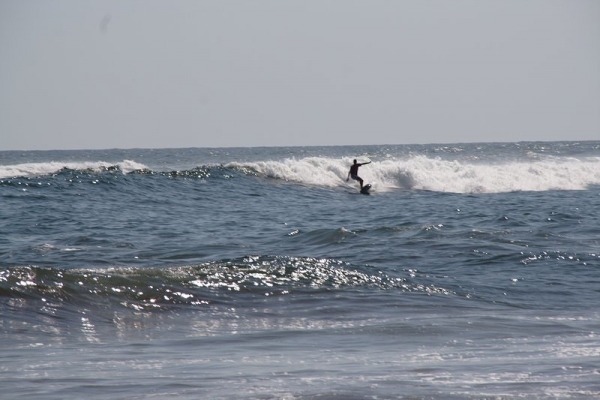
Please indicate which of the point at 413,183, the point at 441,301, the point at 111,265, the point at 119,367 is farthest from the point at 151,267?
the point at 413,183

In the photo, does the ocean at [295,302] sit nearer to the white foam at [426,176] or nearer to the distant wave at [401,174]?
the distant wave at [401,174]

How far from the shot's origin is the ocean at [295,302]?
20.8ft

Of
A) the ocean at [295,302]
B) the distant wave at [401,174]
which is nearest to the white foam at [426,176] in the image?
the distant wave at [401,174]

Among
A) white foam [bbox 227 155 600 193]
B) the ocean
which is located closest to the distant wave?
white foam [bbox 227 155 600 193]

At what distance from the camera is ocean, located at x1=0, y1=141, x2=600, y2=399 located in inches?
249

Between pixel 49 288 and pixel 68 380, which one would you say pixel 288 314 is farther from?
pixel 68 380

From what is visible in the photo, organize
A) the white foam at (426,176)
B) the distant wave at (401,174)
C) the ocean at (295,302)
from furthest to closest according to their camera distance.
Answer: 1. the white foam at (426,176)
2. the distant wave at (401,174)
3. the ocean at (295,302)

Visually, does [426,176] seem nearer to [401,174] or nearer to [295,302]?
[401,174]

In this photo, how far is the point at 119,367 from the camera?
6.75 meters

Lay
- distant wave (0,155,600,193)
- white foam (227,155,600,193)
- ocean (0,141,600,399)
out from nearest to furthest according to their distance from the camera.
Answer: ocean (0,141,600,399) → distant wave (0,155,600,193) → white foam (227,155,600,193)

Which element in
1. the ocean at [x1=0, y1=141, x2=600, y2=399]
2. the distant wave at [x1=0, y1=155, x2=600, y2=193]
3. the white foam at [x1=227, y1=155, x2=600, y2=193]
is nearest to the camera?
the ocean at [x1=0, y1=141, x2=600, y2=399]

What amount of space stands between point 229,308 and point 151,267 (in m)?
2.74

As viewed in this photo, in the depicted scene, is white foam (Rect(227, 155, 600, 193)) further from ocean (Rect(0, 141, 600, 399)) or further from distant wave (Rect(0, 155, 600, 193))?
ocean (Rect(0, 141, 600, 399))

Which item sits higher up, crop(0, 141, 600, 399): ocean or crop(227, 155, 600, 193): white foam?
crop(227, 155, 600, 193): white foam
